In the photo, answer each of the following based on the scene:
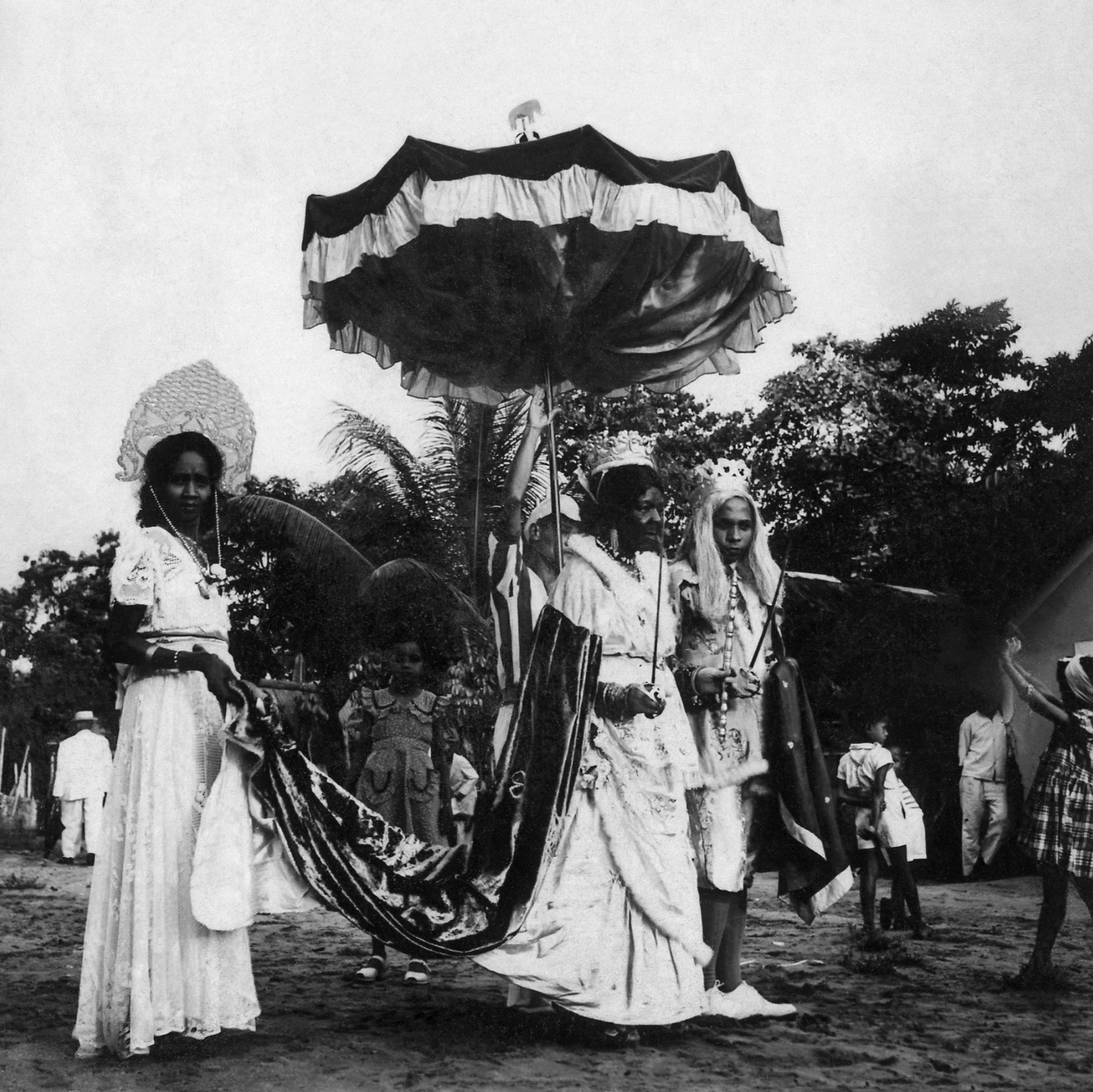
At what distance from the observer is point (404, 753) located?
6.93 meters

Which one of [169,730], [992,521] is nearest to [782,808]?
[169,730]

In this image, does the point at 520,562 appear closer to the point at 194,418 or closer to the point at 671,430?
the point at 194,418

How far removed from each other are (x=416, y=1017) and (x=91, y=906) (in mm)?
1390

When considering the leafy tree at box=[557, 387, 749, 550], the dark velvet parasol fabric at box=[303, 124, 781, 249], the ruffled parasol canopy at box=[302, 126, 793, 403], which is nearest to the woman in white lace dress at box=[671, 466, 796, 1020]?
Result: the ruffled parasol canopy at box=[302, 126, 793, 403]

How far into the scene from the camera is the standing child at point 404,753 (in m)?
6.84

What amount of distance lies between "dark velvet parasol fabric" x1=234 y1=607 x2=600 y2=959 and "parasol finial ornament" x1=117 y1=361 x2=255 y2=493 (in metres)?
0.97

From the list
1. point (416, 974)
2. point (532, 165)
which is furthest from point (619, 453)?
point (416, 974)

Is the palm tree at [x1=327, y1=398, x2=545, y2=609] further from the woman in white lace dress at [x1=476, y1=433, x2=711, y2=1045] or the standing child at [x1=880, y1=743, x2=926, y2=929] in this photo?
the woman in white lace dress at [x1=476, y1=433, x2=711, y2=1045]

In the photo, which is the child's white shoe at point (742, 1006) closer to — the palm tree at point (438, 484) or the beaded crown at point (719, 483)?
the beaded crown at point (719, 483)

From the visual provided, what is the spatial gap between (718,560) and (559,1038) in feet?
6.68

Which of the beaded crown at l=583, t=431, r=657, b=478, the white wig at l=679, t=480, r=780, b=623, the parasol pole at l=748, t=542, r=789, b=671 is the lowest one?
the parasol pole at l=748, t=542, r=789, b=671

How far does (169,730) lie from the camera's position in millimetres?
4586

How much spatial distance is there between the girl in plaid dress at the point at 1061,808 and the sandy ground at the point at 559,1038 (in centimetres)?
30

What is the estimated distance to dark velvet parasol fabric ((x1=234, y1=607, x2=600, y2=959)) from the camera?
4.61 meters
